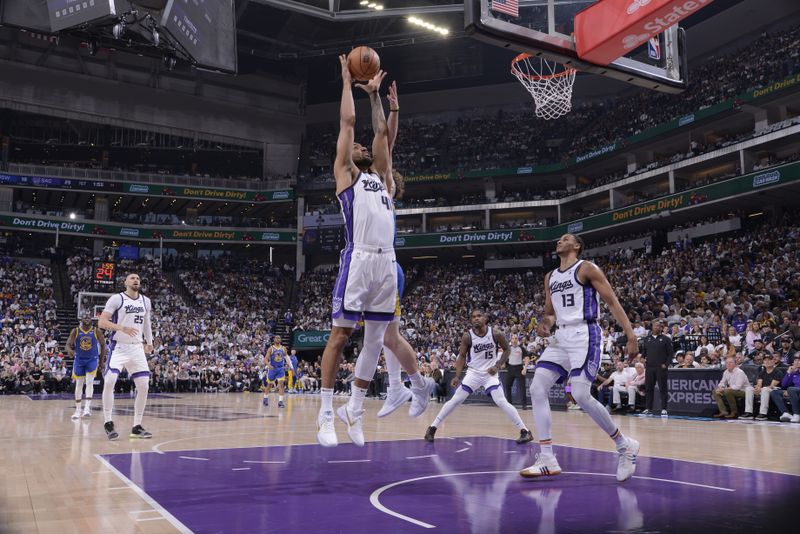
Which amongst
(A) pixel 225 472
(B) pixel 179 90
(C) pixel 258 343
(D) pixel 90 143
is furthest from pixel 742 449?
(D) pixel 90 143

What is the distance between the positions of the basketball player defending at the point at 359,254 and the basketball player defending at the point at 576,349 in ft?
5.78

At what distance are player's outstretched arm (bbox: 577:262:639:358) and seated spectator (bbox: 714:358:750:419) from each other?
368 inches

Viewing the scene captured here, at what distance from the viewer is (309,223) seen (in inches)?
1651

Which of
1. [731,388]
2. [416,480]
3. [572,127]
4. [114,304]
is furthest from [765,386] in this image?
[572,127]

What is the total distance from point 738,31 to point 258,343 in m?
30.9

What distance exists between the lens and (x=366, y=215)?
575 cm

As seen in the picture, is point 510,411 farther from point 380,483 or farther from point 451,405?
point 380,483

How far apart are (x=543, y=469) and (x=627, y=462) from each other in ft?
2.51

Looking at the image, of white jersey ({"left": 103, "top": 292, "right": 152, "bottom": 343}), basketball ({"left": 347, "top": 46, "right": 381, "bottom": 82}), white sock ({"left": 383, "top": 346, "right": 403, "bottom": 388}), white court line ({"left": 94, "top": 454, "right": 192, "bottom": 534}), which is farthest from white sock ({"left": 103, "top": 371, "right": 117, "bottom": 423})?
basketball ({"left": 347, "top": 46, "right": 381, "bottom": 82})

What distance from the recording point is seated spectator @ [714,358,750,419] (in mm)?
14219

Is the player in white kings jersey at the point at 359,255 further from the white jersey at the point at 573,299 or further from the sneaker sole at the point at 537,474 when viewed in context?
the white jersey at the point at 573,299

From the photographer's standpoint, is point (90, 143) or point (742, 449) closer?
point (742, 449)

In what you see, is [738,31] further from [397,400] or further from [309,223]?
[397,400]

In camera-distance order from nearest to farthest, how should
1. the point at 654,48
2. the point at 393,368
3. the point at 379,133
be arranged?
the point at 379,133, the point at 393,368, the point at 654,48
